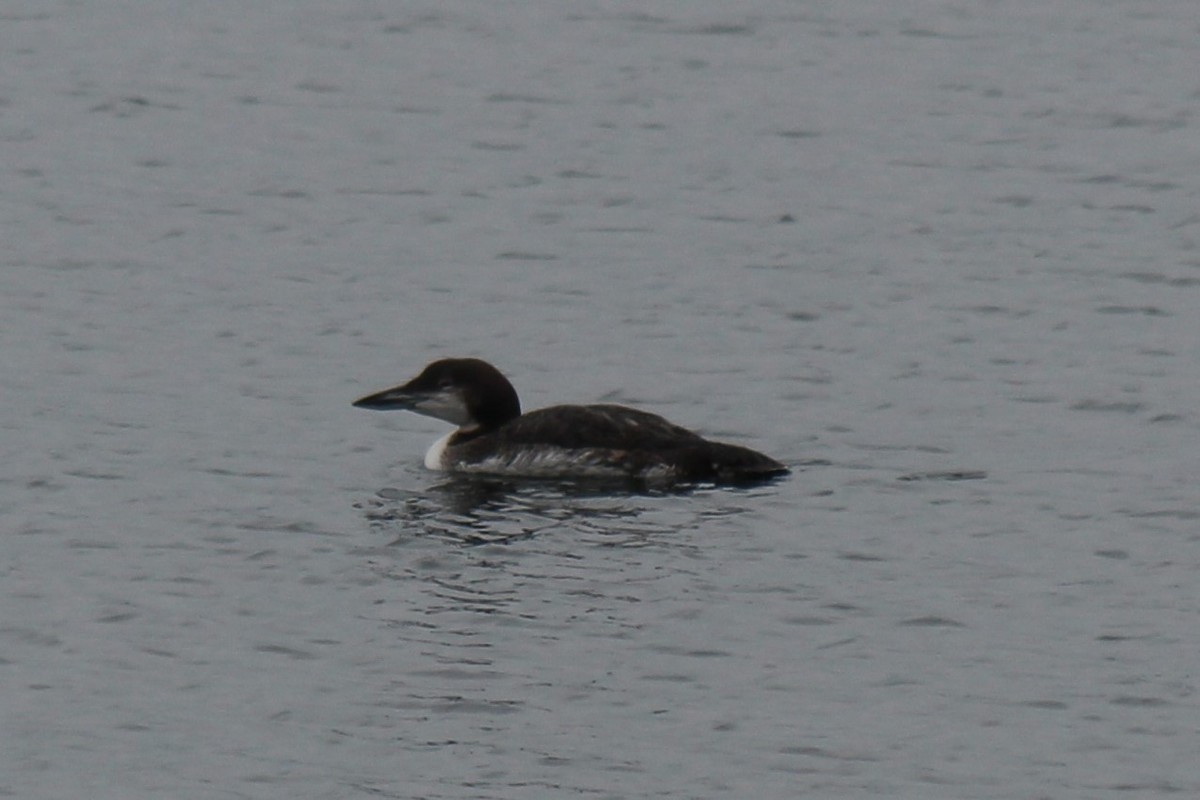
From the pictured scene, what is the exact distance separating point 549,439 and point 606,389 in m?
1.90

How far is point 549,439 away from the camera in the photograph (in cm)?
1603

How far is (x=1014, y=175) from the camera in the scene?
77.9ft

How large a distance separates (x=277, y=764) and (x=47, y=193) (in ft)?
Answer: 41.7

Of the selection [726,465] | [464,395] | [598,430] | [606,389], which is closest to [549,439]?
[598,430]

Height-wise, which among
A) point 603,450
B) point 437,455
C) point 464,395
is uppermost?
point 464,395

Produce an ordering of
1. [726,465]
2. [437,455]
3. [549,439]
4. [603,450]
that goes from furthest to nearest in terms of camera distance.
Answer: [437,455], [549,439], [603,450], [726,465]

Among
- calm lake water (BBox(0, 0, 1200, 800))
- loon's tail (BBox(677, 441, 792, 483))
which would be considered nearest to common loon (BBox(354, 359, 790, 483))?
loon's tail (BBox(677, 441, 792, 483))

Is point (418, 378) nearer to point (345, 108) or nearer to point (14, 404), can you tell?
point (14, 404)

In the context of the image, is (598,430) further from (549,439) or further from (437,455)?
(437,455)

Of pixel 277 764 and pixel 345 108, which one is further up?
pixel 345 108

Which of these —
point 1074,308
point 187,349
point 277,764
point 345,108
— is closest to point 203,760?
point 277,764

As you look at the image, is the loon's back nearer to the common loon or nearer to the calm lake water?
the common loon

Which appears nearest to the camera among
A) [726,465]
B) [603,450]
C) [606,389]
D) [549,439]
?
[726,465]

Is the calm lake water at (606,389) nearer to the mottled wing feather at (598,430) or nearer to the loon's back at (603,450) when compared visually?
the loon's back at (603,450)
